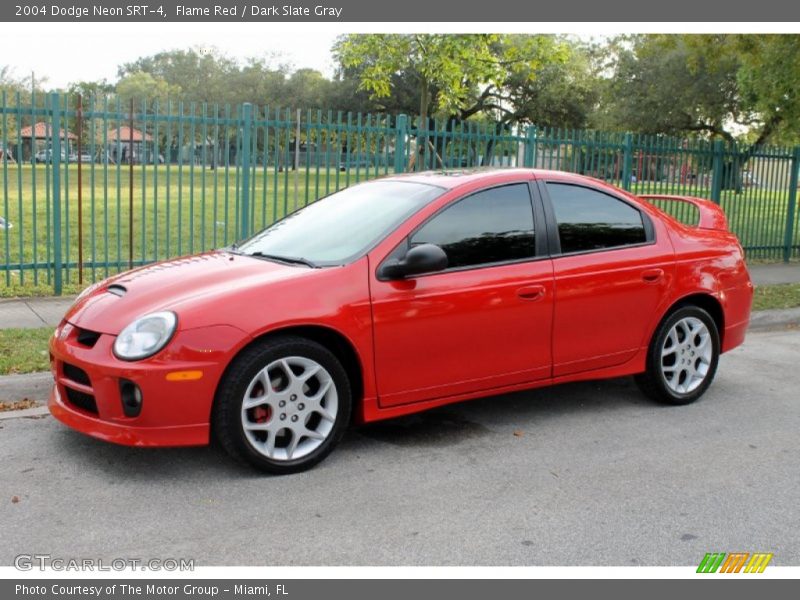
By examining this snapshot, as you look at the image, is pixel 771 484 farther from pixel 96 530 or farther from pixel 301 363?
pixel 96 530

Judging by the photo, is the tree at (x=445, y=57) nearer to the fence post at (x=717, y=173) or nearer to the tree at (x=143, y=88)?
the fence post at (x=717, y=173)

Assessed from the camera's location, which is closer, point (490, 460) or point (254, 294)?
point (254, 294)

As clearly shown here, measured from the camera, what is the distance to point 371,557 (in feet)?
11.8

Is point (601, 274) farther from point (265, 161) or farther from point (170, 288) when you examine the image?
point (265, 161)

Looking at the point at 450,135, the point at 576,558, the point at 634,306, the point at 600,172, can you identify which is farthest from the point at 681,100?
the point at 576,558

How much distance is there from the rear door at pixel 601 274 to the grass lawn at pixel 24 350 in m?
3.59

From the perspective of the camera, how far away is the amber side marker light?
4.13 m

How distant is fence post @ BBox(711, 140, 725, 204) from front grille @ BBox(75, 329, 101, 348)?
12416mm

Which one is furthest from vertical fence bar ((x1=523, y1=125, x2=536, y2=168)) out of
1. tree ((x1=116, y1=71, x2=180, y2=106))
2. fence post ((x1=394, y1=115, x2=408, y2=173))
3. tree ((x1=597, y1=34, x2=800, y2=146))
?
tree ((x1=116, y1=71, x2=180, y2=106))

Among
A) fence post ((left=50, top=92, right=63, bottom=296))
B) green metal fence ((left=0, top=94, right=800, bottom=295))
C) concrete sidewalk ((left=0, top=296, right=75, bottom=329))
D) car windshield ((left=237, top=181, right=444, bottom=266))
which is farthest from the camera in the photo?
green metal fence ((left=0, top=94, right=800, bottom=295))

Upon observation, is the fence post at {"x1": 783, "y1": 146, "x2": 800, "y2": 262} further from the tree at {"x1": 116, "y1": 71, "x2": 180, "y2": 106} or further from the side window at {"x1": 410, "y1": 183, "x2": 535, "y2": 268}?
the tree at {"x1": 116, "y1": 71, "x2": 180, "y2": 106}

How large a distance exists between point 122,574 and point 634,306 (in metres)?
3.61

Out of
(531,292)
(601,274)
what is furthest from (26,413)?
(601,274)

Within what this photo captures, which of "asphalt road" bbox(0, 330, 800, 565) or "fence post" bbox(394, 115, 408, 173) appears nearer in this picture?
"asphalt road" bbox(0, 330, 800, 565)
